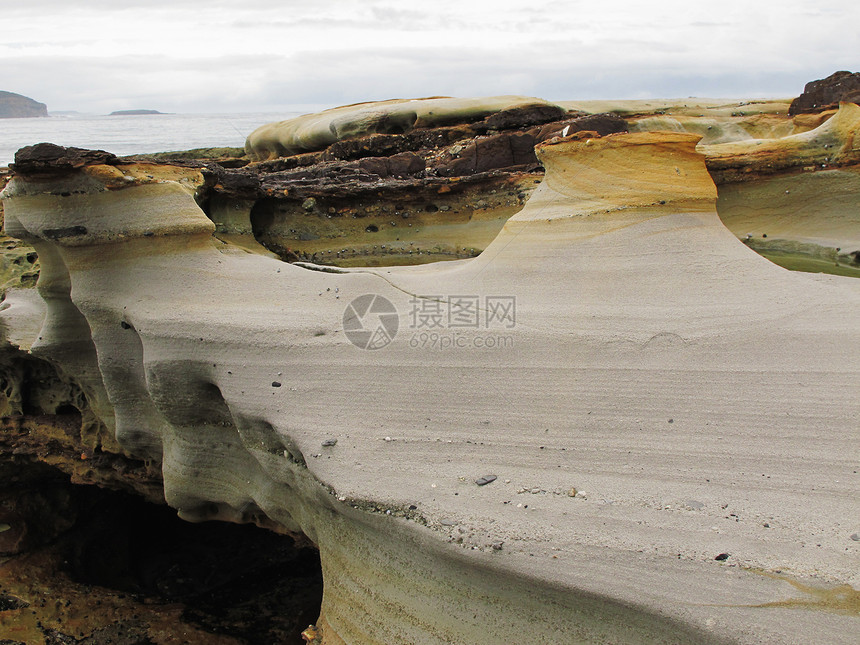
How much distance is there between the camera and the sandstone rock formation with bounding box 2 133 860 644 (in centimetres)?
175

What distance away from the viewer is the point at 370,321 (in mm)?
2738

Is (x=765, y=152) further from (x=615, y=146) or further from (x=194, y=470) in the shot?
(x=194, y=470)

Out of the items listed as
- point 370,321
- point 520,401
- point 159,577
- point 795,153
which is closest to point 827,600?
point 520,401

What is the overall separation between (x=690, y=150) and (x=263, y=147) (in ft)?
19.4

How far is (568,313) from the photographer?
263 centimetres

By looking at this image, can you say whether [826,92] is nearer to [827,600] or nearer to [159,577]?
[827,600]

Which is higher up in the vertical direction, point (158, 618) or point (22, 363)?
point (22, 363)

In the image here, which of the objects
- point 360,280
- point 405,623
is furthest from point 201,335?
point 405,623

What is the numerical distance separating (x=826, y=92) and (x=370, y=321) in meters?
5.22

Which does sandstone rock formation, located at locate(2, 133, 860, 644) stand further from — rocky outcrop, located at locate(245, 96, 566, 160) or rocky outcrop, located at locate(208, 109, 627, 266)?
rocky outcrop, located at locate(245, 96, 566, 160)

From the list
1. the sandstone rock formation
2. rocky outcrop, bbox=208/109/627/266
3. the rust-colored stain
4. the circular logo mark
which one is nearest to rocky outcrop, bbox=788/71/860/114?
rocky outcrop, bbox=208/109/627/266

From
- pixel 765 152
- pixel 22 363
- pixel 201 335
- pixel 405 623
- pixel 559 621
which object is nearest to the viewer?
pixel 559 621

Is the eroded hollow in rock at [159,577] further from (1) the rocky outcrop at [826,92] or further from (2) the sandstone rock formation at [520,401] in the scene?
(1) the rocky outcrop at [826,92]

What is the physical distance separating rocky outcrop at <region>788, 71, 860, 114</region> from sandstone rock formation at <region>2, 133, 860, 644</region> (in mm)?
3274
